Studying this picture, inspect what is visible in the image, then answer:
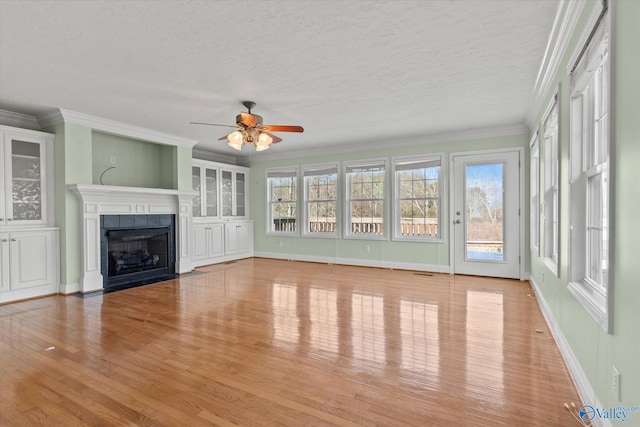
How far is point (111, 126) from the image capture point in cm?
522

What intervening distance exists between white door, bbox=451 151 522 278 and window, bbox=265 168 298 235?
3.58 m

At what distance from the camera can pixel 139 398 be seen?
6.86ft

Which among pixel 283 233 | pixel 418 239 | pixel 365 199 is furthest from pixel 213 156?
pixel 418 239

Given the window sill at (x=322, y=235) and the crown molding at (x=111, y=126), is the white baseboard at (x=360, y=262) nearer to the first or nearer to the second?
the window sill at (x=322, y=235)

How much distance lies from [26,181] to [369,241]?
5.67m

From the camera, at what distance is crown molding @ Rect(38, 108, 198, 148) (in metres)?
4.70

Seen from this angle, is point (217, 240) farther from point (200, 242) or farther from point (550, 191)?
point (550, 191)

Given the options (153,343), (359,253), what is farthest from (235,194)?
(153,343)

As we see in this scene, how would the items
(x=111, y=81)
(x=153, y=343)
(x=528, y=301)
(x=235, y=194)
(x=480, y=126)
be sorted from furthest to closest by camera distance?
(x=235, y=194) < (x=480, y=126) < (x=528, y=301) < (x=111, y=81) < (x=153, y=343)

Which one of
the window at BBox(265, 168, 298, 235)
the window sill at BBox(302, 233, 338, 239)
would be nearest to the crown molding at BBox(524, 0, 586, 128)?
the window sill at BBox(302, 233, 338, 239)

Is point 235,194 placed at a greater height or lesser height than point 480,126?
lesser

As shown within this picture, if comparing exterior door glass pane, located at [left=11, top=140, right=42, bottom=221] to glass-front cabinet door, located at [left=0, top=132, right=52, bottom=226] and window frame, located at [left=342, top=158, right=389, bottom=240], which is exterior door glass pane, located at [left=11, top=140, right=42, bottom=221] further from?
window frame, located at [left=342, top=158, right=389, bottom=240]

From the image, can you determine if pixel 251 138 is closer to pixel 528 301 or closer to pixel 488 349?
pixel 488 349

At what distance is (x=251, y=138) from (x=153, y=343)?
2554 millimetres
